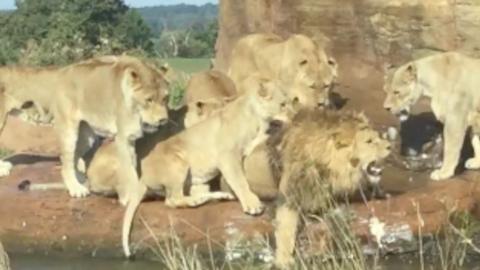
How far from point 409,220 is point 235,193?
1.44 m

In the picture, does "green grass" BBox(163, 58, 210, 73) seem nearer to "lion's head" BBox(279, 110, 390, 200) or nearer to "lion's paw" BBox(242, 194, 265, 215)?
"lion's paw" BBox(242, 194, 265, 215)

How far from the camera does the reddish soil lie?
10727mm

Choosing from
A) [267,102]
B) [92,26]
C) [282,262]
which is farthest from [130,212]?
[92,26]

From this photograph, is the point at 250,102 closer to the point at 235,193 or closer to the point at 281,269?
the point at 235,193

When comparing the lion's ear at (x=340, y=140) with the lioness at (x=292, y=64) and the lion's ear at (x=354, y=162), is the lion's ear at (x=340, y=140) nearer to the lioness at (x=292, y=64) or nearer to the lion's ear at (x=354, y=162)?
the lion's ear at (x=354, y=162)

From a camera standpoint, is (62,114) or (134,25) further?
(134,25)

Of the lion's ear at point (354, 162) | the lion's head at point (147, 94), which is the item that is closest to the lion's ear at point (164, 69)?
the lion's head at point (147, 94)

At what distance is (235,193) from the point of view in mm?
11023

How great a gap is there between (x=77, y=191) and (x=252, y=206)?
5.70 ft

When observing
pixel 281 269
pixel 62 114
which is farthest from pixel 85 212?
pixel 281 269

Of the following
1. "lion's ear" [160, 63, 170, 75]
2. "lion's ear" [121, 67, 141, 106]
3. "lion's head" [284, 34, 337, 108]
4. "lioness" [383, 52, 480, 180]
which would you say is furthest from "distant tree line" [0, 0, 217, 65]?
"lion's ear" [121, 67, 141, 106]

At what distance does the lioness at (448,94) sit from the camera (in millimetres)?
12117

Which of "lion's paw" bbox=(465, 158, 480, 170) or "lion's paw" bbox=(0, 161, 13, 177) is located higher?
"lion's paw" bbox=(465, 158, 480, 170)

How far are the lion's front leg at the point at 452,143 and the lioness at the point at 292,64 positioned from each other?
1.25 metres
